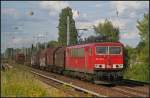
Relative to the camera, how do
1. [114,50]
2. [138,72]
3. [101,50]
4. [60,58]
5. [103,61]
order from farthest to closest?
[60,58]
[138,72]
[114,50]
[101,50]
[103,61]

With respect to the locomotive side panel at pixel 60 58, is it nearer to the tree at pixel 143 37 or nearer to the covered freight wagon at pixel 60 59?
the covered freight wagon at pixel 60 59

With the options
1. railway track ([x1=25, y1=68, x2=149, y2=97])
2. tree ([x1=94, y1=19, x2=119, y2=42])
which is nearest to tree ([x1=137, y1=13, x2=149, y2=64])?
railway track ([x1=25, y1=68, x2=149, y2=97])

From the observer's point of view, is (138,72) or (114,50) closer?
(114,50)

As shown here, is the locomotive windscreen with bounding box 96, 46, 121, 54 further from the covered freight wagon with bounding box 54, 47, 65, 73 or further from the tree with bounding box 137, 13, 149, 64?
the covered freight wagon with bounding box 54, 47, 65, 73

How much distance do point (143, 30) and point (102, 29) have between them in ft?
Answer: 101

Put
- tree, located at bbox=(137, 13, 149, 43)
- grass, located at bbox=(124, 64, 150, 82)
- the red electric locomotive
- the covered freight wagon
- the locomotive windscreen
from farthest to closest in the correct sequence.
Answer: the covered freight wagon → tree, located at bbox=(137, 13, 149, 43) → grass, located at bbox=(124, 64, 150, 82) → the locomotive windscreen → the red electric locomotive

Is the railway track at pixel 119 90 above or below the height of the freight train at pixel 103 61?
below

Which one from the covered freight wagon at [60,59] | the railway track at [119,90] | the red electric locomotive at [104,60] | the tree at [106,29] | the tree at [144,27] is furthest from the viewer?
the tree at [106,29]

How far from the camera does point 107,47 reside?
3012 cm

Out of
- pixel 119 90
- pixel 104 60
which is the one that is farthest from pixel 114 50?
pixel 119 90

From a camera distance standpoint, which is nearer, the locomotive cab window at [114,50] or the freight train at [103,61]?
the freight train at [103,61]

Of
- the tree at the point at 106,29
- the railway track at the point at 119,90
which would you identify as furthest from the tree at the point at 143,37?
the tree at the point at 106,29

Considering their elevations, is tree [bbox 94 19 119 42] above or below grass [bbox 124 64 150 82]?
above

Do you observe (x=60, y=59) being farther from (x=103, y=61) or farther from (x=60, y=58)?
(x=103, y=61)
